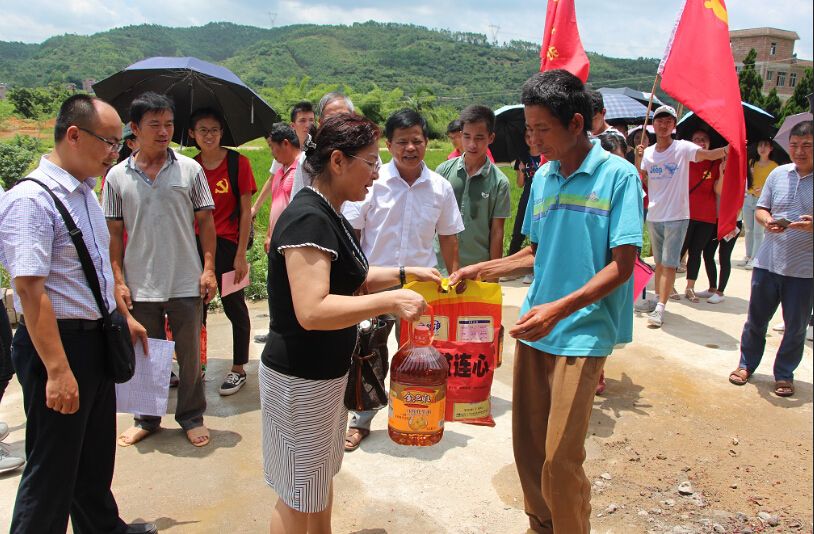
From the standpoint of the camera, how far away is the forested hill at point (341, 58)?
8456cm

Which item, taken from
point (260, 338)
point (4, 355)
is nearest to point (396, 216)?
point (4, 355)

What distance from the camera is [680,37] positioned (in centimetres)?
426

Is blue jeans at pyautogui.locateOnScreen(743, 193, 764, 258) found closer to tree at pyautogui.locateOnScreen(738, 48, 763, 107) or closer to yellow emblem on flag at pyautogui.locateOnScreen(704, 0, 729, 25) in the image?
yellow emblem on flag at pyautogui.locateOnScreen(704, 0, 729, 25)

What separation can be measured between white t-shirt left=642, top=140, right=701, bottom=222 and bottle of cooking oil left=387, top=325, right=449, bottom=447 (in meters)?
4.24

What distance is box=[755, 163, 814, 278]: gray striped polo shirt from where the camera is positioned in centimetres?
430

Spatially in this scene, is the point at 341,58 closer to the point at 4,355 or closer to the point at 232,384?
the point at 232,384

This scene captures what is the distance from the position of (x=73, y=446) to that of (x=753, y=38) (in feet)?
144

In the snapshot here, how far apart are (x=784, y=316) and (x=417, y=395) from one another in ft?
11.5

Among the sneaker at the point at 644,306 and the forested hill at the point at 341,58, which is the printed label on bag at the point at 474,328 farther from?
the forested hill at the point at 341,58

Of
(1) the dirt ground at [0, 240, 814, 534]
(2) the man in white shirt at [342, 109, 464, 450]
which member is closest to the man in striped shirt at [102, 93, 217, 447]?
(1) the dirt ground at [0, 240, 814, 534]

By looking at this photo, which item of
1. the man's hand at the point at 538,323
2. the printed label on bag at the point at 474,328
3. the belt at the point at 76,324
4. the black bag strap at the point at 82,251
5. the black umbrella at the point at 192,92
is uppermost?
the black umbrella at the point at 192,92

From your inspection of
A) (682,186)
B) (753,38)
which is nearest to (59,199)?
(682,186)

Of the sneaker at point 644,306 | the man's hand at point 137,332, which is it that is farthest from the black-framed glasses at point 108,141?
the sneaker at point 644,306

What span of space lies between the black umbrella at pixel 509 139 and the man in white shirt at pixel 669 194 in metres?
1.36
